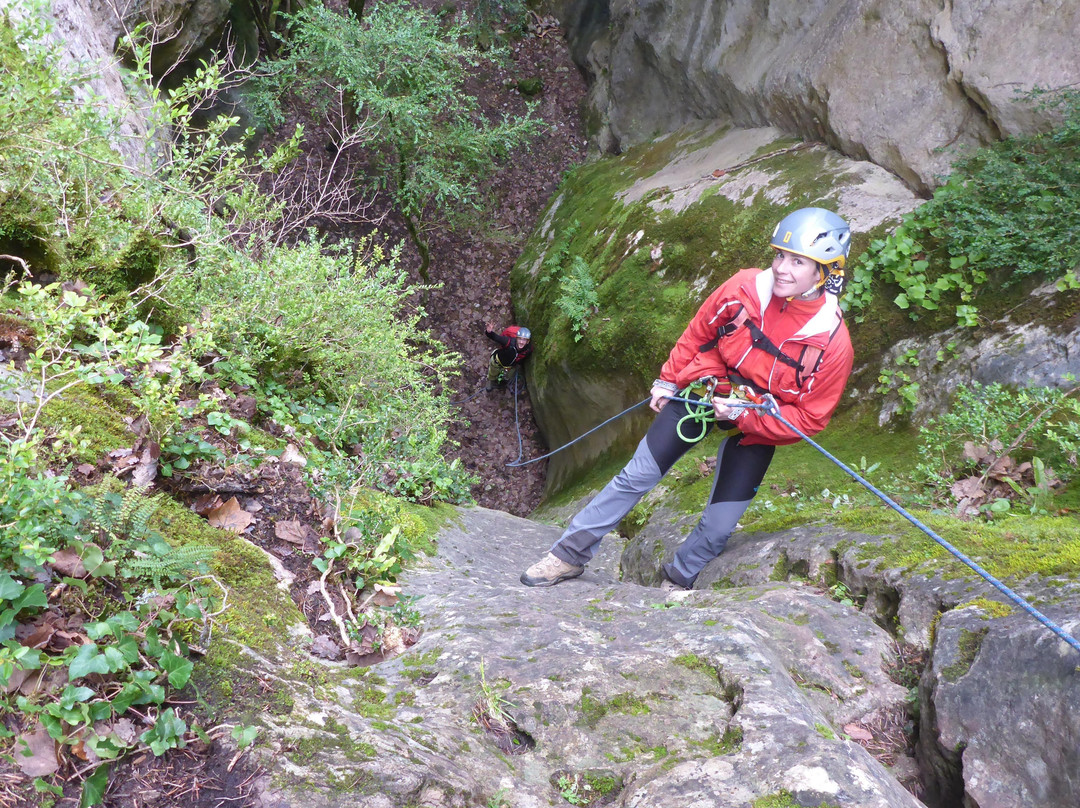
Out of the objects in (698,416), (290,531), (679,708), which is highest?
(290,531)

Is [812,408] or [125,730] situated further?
[812,408]

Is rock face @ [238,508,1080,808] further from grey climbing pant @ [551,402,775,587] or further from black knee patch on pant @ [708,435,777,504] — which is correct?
black knee patch on pant @ [708,435,777,504]

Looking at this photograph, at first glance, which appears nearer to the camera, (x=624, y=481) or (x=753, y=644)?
(x=753, y=644)

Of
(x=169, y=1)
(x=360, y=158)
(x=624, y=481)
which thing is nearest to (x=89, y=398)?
(x=624, y=481)

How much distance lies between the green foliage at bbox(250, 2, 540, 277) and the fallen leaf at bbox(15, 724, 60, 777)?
328 inches

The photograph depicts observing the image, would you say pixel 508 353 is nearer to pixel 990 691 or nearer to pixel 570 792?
pixel 990 691

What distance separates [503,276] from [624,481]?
8.99 metres

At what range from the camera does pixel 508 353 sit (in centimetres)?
1077

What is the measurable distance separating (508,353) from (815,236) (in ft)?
24.2

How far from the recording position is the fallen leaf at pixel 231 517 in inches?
121

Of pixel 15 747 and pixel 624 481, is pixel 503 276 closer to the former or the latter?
pixel 624 481

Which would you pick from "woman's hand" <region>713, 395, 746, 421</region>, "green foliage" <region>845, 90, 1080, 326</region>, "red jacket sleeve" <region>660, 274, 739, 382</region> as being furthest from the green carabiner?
"green foliage" <region>845, 90, 1080, 326</region>

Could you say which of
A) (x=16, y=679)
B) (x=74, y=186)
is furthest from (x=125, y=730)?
(x=74, y=186)

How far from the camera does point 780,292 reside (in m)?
3.84
